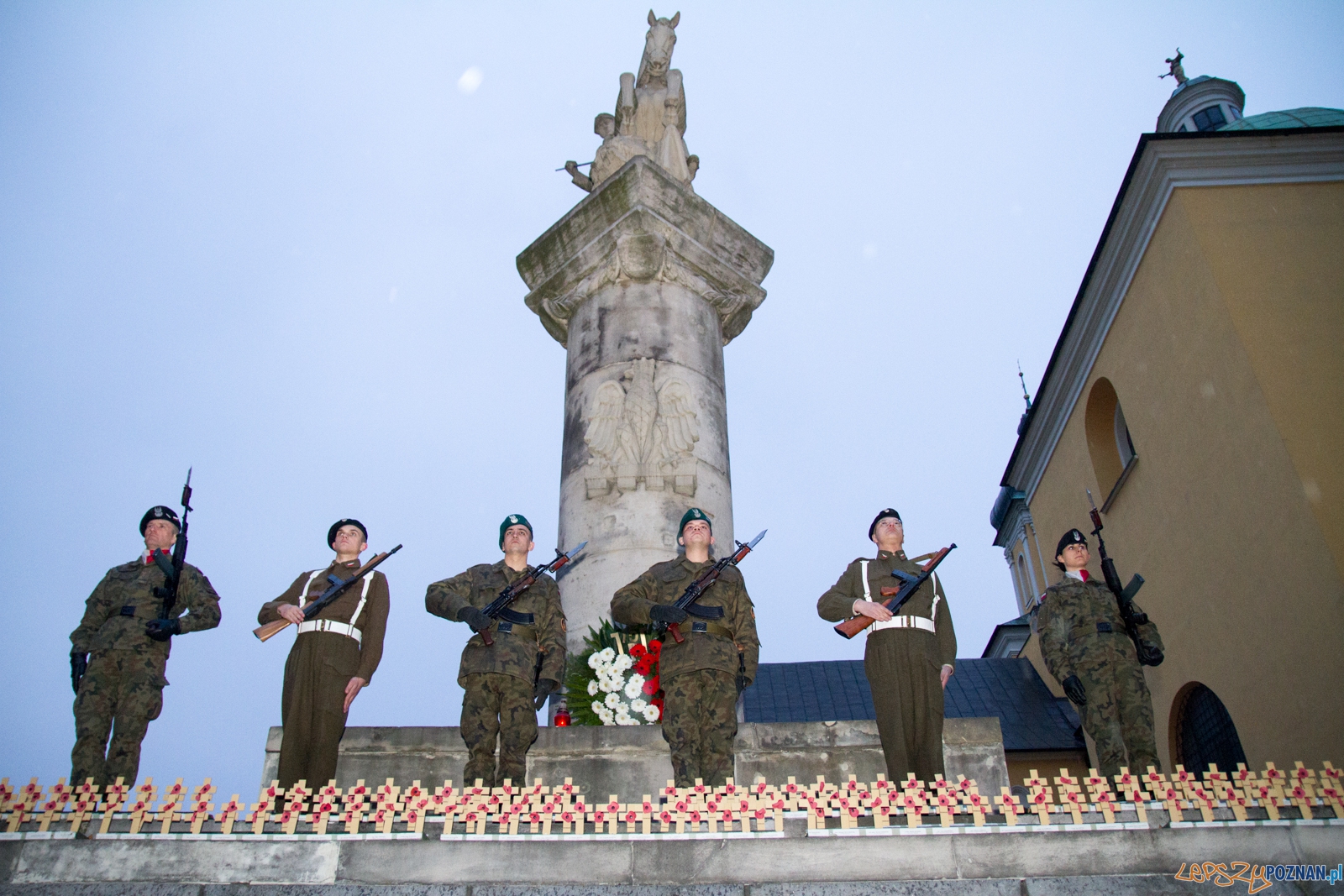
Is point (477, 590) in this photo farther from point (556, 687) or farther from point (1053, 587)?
point (1053, 587)

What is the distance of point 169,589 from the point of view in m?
5.80

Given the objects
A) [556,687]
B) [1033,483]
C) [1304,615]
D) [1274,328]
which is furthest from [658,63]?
[1033,483]

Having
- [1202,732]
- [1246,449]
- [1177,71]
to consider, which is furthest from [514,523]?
[1177,71]

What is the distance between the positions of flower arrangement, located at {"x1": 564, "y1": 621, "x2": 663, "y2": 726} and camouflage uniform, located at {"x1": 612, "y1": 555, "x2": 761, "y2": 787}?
614mm

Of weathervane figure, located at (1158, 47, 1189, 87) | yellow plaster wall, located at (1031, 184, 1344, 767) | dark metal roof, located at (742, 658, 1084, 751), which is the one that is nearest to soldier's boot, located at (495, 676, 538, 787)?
yellow plaster wall, located at (1031, 184, 1344, 767)

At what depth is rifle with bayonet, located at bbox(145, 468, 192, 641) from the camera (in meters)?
5.55

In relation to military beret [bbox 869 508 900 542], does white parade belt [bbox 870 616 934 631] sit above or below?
below

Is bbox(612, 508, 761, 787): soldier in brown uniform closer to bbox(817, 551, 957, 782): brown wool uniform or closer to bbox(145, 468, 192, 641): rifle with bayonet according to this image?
bbox(817, 551, 957, 782): brown wool uniform

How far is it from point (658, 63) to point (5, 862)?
9.89 m

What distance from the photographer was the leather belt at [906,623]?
5480 millimetres

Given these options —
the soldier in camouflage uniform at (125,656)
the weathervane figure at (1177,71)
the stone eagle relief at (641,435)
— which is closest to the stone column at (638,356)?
the stone eagle relief at (641,435)

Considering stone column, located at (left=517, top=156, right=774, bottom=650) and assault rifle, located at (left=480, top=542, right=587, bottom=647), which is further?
stone column, located at (left=517, top=156, right=774, bottom=650)

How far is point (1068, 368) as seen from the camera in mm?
16266

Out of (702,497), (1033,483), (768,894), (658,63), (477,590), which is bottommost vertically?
(768,894)
